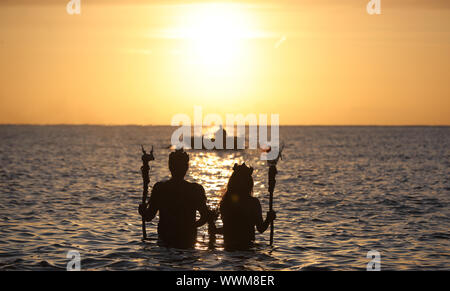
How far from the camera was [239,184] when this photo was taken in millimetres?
11523

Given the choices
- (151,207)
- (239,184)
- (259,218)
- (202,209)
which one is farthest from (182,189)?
(259,218)

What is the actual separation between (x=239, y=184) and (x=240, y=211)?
0.67 metres

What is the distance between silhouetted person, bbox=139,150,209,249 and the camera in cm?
1111

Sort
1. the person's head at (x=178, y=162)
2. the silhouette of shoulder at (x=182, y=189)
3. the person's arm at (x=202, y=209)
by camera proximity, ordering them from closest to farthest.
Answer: the person's head at (x=178, y=162)
the silhouette of shoulder at (x=182, y=189)
the person's arm at (x=202, y=209)

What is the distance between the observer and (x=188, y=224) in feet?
38.2

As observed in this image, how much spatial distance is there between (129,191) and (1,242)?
50.4 feet

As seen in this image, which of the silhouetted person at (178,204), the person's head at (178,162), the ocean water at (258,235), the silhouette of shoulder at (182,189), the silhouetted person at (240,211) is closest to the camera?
the person's head at (178,162)

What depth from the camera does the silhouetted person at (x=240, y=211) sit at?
11525 millimetres

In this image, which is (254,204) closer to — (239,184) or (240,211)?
(240,211)

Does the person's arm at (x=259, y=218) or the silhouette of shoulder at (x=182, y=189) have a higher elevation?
the silhouette of shoulder at (x=182, y=189)

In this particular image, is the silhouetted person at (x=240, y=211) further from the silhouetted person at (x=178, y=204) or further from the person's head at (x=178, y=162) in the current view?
the person's head at (x=178, y=162)

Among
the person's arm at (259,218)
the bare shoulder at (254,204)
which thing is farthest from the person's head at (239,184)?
the person's arm at (259,218)

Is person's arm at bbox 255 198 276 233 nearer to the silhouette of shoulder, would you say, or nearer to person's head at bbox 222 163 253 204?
person's head at bbox 222 163 253 204
